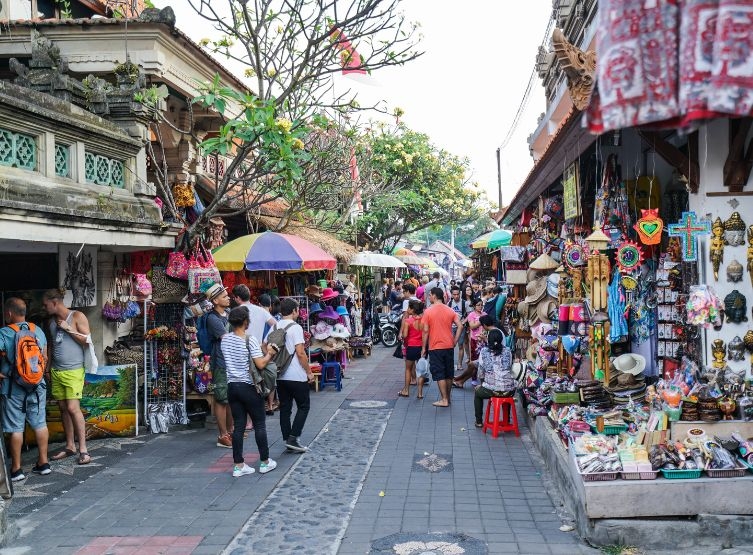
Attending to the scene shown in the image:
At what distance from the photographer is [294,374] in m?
8.45

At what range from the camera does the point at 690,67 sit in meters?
3.48

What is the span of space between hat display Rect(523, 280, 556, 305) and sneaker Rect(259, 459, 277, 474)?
5233mm

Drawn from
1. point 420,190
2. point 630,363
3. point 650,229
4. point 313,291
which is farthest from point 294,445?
point 420,190

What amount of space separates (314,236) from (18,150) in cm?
951

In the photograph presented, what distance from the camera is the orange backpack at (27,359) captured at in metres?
7.39

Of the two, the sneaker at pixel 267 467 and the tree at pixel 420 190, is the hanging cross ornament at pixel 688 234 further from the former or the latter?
the tree at pixel 420 190

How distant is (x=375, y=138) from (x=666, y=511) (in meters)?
18.7

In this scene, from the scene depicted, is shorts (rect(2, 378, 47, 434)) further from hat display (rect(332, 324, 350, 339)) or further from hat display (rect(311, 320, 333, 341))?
hat display (rect(332, 324, 350, 339))

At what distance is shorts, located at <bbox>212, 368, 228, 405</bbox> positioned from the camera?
8883 millimetres

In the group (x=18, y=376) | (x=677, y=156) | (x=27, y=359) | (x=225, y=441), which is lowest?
(x=225, y=441)

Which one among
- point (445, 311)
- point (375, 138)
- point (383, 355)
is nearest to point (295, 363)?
point (445, 311)

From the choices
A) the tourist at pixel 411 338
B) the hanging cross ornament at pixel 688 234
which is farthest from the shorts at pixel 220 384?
the hanging cross ornament at pixel 688 234

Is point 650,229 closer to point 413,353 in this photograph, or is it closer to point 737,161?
point 737,161

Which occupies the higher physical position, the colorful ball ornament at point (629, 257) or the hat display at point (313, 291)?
the colorful ball ornament at point (629, 257)
